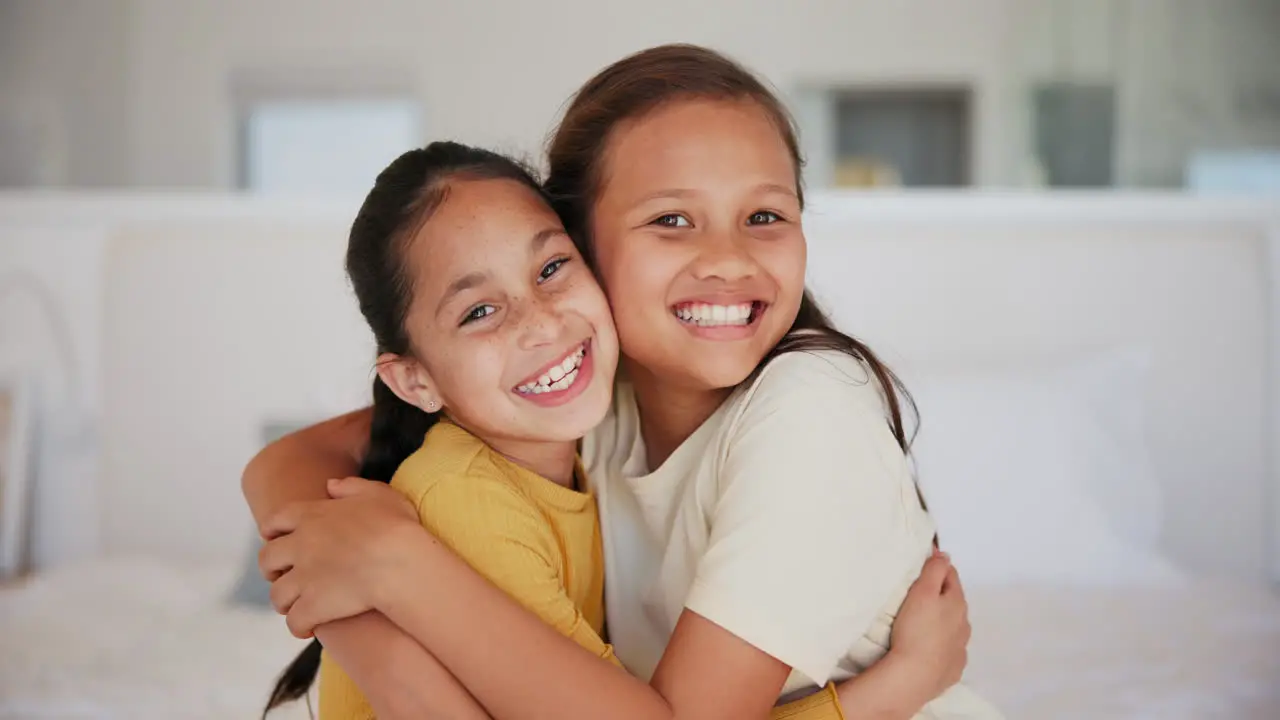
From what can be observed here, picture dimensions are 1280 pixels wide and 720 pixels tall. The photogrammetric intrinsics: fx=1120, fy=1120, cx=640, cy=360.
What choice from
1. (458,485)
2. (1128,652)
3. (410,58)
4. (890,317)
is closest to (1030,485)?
(1128,652)

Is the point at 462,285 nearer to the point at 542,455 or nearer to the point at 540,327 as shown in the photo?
the point at 540,327

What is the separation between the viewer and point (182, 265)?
2.55 metres

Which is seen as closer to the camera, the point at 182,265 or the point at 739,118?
the point at 739,118

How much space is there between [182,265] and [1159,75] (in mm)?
3444

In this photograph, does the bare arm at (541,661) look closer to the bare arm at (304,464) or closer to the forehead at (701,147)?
the bare arm at (304,464)

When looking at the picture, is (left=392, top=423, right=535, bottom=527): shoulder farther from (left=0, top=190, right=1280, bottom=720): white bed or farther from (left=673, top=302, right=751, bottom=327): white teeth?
(left=0, top=190, right=1280, bottom=720): white bed

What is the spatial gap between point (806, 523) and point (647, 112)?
457 mm

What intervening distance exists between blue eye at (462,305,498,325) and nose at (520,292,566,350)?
1.5 inches

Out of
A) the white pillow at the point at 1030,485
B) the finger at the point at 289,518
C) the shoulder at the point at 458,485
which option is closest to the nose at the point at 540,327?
the shoulder at the point at 458,485

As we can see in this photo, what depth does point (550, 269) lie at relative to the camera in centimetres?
107

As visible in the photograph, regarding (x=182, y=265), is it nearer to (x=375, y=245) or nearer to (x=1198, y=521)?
(x=375, y=245)

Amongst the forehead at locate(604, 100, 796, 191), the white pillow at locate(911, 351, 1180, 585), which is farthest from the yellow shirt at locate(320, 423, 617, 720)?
the white pillow at locate(911, 351, 1180, 585)

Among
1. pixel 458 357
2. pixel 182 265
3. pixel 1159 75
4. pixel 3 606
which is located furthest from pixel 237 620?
pixel 1159 75

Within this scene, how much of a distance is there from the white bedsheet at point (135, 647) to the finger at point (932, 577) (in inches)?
35.7
